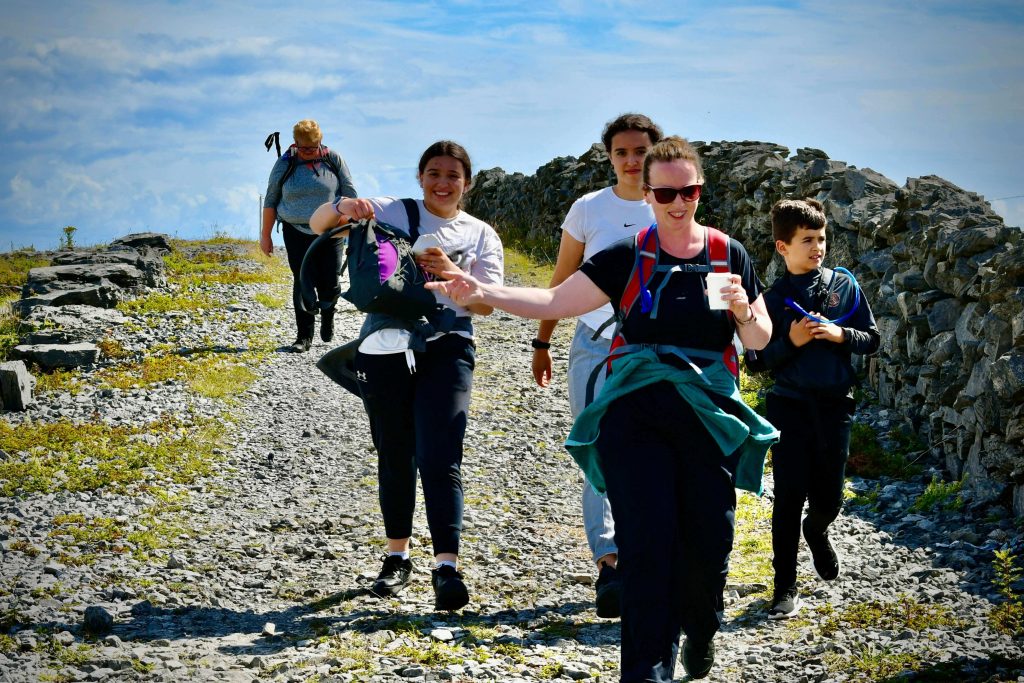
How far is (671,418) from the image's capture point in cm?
410

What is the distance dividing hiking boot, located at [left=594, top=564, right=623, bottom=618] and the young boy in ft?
3.27

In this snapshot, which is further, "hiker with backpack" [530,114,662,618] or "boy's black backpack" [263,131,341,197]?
"boy's black backpack" [263,131,341,197]

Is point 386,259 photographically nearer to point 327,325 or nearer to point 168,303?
point 327,325

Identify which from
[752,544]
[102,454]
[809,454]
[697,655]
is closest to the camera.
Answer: [697,655]

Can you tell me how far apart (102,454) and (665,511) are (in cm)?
683

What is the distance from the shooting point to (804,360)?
222 inches

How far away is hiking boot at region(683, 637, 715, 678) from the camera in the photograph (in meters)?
4.34

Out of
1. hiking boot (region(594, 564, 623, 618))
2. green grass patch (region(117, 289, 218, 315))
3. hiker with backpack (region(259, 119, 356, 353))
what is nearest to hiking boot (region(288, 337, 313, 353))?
hiker with backpack (region(259, 119, 356, 353))

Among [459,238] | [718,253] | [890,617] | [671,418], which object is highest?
[459,238]

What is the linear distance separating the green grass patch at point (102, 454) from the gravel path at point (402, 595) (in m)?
0.22

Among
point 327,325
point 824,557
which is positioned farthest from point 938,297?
point 327,325

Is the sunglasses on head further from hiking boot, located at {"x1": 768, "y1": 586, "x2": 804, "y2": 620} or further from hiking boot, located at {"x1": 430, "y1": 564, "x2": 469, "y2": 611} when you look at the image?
hiking boot, located at {"x1": 768, "y1": 586, "x2": 804, "y2": 620}

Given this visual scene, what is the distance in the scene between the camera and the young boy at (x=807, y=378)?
5598mm

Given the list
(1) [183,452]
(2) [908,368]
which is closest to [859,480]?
(2) [908,368]
